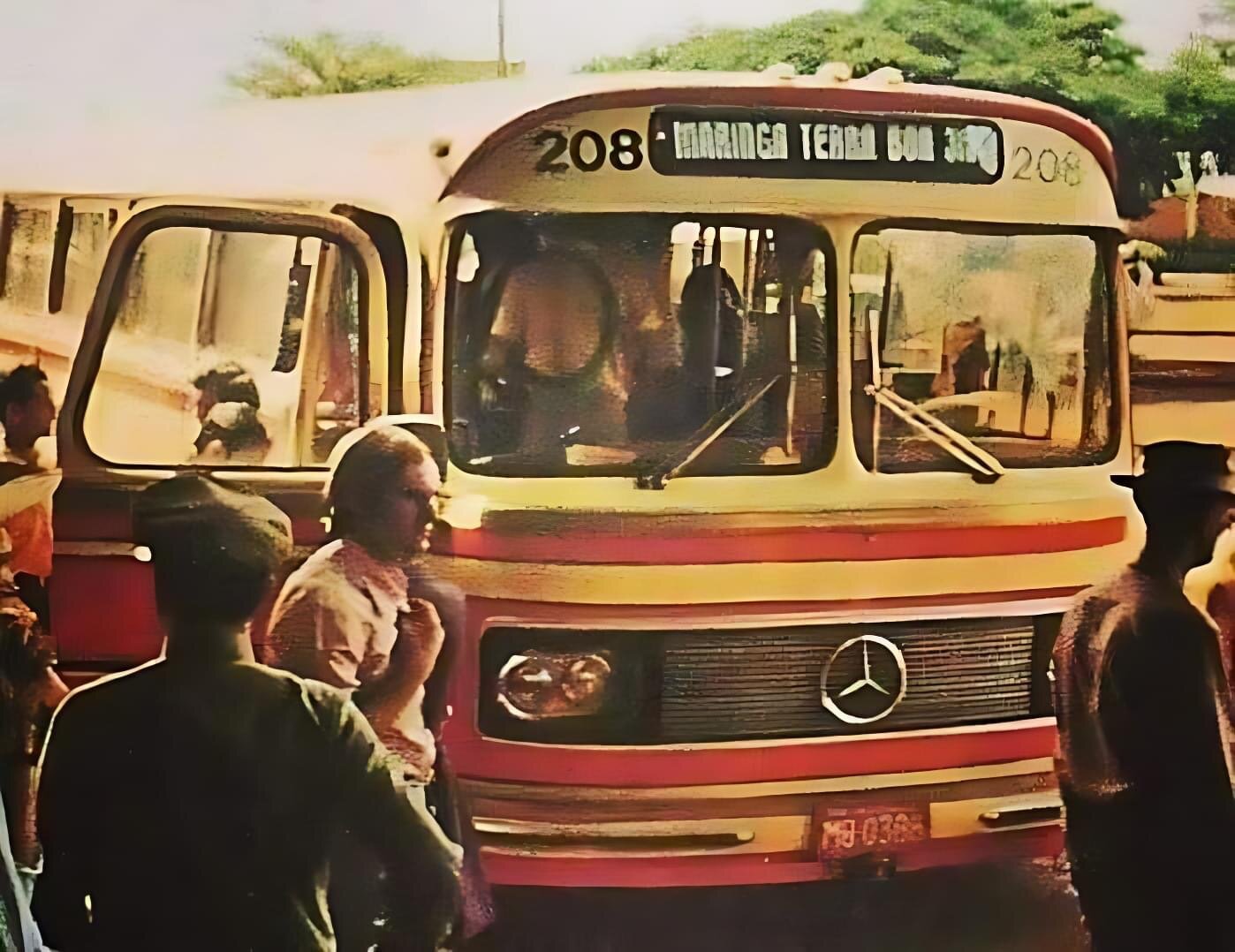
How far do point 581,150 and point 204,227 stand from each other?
18.6 inches

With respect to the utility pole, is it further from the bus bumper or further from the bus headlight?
the bus bumper

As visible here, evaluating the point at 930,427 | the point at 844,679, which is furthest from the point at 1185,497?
the point at 844,679

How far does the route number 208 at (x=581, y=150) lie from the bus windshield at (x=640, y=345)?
0.21 ft

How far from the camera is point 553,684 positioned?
1.60 meters

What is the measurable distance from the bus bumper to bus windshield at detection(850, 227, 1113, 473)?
17.0 inches

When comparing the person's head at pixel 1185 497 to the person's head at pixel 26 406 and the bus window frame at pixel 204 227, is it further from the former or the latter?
the person's head at pixel 26 406

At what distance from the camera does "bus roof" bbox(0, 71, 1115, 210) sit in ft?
5.14

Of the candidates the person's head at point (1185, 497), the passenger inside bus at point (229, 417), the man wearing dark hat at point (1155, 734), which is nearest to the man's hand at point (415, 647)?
the passenger inside bus at point (229, 417)

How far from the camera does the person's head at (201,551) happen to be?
61.7 inches

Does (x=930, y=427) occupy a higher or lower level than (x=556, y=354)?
lower

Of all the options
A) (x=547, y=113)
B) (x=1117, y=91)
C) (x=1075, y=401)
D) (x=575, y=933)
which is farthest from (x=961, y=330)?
(x=575, y=933)

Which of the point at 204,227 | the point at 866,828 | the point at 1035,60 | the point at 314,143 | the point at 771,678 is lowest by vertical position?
the point at 866,828

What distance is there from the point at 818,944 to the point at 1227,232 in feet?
3.60

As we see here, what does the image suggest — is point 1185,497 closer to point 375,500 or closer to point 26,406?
point 375,500
